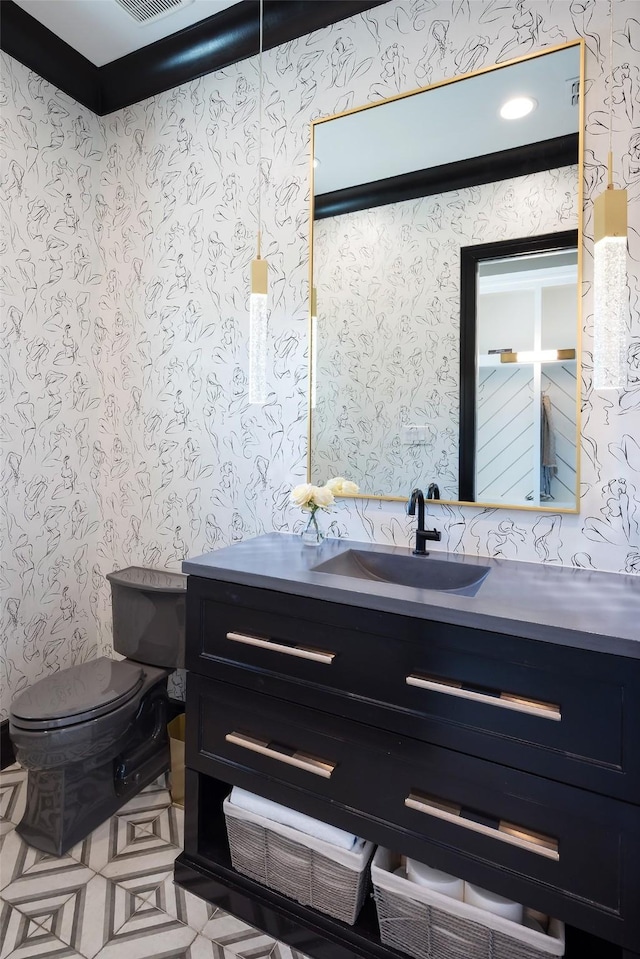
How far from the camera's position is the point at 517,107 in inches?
59.1

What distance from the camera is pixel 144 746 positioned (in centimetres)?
196

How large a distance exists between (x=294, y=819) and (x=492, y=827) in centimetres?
53

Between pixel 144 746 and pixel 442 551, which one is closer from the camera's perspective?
pixel 442 551

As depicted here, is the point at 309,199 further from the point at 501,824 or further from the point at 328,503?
the point at 501,824

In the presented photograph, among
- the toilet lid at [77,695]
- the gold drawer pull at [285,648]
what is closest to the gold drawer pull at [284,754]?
the gold drawer pull at [285,648]

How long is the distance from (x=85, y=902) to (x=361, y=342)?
1889 millimetres

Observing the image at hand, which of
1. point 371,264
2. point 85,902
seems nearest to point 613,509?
point 371,264

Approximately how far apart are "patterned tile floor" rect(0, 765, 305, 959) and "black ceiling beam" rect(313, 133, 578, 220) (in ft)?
7.23

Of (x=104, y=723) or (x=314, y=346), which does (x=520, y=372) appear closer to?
(x=314, y=346)

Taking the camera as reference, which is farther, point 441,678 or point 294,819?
point 294,819

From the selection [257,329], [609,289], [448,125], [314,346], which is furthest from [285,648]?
[448,125]

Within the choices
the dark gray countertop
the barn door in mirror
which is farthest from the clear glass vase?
the barn door in mirror

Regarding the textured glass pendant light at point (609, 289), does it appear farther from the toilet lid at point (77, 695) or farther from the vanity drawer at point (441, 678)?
the toilet lid at point (77, 695)

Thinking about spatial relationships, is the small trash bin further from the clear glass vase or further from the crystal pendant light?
the crystal pendant light
